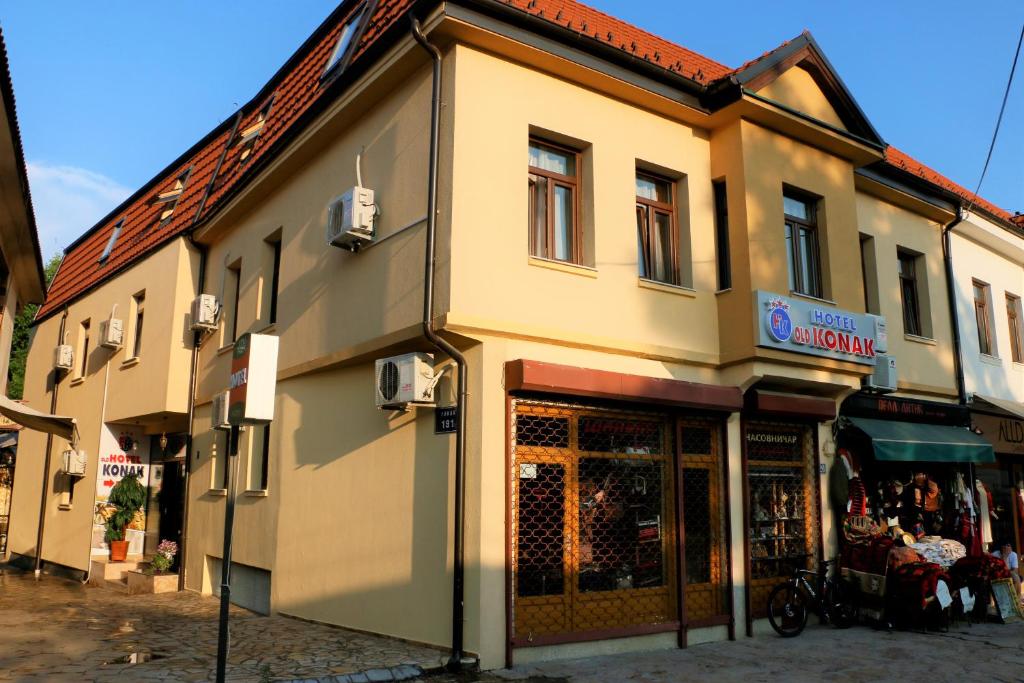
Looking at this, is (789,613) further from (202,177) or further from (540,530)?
(202,177)

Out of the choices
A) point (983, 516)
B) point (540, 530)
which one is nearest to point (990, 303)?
point (983, 516)

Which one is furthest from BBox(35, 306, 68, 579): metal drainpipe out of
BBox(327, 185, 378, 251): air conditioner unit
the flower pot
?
BBox(327, 185, 378, 251): air conditioner unit

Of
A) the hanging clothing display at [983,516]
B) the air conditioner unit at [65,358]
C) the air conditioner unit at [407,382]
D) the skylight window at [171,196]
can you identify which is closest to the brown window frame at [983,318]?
the hanging clothing display at [983,516]

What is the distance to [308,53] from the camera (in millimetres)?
14234

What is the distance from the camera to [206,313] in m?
14.3

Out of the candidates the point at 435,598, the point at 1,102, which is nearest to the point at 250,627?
the point at 435,598

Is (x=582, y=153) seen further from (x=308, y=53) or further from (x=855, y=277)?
(x=308, y=53)

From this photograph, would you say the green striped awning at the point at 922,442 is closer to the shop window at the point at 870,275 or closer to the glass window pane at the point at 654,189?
the shop window at the point at 870,275

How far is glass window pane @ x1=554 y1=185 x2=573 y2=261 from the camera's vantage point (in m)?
9.61

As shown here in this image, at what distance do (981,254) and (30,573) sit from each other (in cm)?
2154

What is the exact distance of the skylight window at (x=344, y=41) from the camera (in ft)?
39.3

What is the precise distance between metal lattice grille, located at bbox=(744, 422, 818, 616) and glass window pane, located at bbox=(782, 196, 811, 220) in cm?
299

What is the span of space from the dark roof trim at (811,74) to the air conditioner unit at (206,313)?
948 centimetres

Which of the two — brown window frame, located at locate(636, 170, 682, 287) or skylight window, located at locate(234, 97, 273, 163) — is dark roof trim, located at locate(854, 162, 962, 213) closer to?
brown window frame, located at locate(636, 170, 682, 287)
